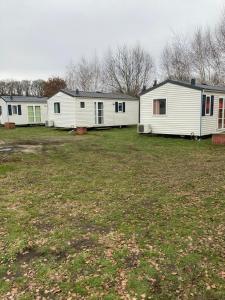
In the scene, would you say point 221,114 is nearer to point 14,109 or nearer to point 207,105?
point 207,105

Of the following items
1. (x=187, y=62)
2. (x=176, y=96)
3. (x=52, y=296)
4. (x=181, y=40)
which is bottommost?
(x=52, y=296)

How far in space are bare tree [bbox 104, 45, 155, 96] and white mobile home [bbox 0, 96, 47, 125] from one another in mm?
14242

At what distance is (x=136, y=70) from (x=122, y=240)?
3607cm

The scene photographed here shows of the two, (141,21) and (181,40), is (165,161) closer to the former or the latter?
(141,21)

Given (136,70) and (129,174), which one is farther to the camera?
(136,70)

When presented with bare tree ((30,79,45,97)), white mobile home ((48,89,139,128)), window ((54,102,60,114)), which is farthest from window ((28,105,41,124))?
bare tree ((30,79,45,97))

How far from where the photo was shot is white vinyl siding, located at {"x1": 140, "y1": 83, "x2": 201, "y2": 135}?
14.1 metres

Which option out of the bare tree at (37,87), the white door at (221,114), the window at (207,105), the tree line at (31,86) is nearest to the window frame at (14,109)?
the window at (207,105)

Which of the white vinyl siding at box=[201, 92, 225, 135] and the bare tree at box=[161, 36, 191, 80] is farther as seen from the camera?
the bare tree at box=[161, 36, 191, 80]

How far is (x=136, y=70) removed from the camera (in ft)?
124

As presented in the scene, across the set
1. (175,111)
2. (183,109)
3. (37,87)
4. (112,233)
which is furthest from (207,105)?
(37,87)

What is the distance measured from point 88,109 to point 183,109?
25.6 feet

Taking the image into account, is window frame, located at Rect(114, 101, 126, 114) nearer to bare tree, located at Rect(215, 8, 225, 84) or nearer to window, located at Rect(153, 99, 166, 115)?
window, located at Rect(153, 99, 166, 115)

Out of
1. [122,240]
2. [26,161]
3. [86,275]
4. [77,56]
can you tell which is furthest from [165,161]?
[77,56]
